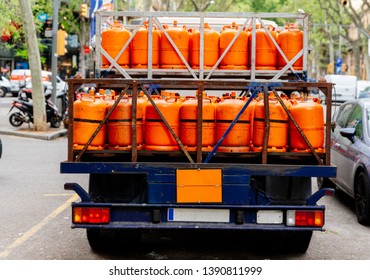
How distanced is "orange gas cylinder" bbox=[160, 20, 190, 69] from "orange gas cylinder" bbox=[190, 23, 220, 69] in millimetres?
73

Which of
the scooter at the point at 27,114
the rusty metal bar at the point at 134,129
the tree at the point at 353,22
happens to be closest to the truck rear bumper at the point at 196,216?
the rusty metal bar at the point at 134,129

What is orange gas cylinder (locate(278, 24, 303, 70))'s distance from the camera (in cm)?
706

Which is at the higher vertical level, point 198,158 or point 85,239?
point 198,158

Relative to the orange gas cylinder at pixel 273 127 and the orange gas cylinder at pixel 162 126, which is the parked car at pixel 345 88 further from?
the orange gas cylinder at pixel 162 126

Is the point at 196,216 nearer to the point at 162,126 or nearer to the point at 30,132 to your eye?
the point at 162,126

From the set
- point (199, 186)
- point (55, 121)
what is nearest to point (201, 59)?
point (199, 186)

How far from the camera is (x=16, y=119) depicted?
20406mm

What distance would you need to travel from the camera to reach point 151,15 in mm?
6918

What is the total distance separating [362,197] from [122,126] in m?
3.78

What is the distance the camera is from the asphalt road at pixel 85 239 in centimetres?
675

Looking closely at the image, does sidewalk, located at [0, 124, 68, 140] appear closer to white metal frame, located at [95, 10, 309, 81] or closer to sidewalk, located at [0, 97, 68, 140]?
sidewalk, located at [0, 97, 68, 140]

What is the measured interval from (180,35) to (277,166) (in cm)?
191

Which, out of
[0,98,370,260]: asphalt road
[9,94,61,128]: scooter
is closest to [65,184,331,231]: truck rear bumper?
[0,98,370,260]: asphalt road
